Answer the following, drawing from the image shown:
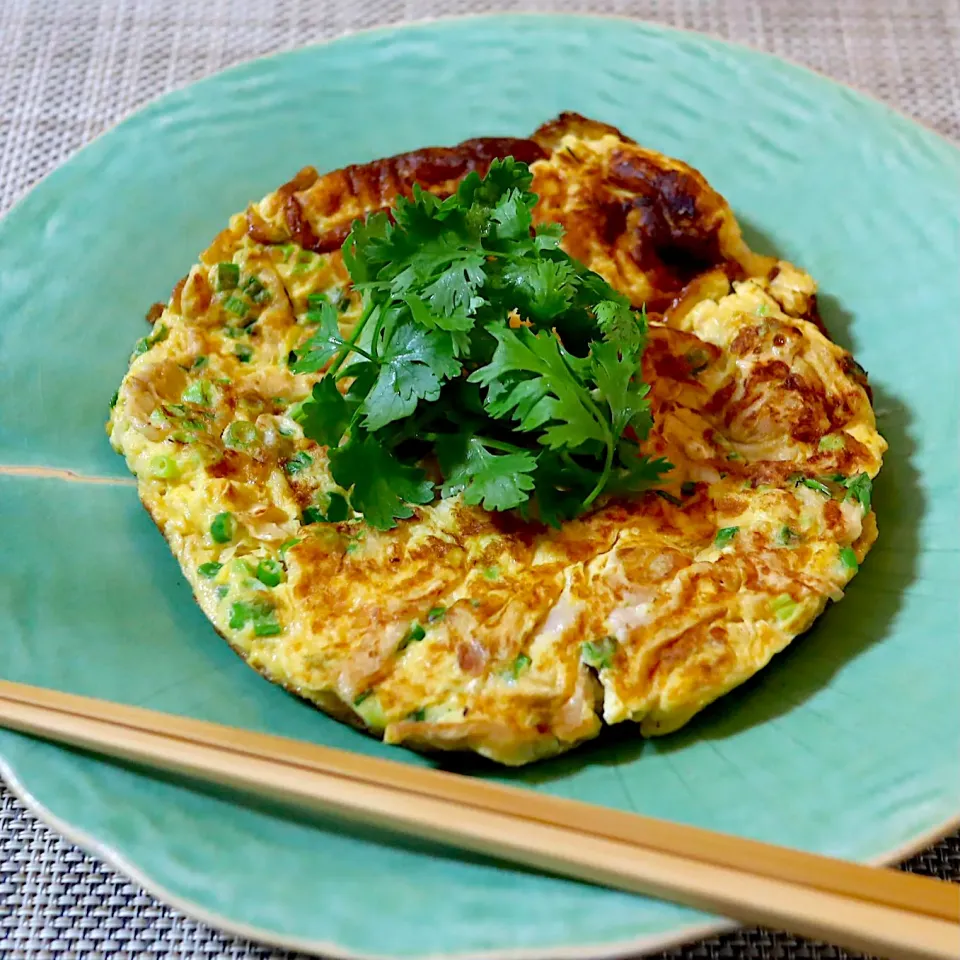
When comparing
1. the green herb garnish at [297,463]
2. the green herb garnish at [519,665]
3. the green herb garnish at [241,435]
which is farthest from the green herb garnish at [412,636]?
the green herb garnish at [241,435]

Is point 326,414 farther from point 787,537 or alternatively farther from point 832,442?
point 832,442

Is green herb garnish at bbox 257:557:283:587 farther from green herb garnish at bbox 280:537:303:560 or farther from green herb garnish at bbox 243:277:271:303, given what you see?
green herb garnish at bbox 243:277:271:303

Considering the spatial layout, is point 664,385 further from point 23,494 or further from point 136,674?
point 23,494

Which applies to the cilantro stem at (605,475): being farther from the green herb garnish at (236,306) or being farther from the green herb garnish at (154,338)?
the green herb garnish at (154,338)

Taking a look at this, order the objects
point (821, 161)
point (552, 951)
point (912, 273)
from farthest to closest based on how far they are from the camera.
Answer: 1. point (821, 161)
2. point (912, 273)
3. point (552, 951)

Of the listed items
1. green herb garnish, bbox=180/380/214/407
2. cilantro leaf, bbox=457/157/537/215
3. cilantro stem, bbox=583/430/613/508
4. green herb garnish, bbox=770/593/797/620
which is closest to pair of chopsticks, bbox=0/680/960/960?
green herb garnish, bbox=770/593/797/620

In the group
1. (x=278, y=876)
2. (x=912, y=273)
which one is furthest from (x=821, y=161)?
(x=278, y=876)
